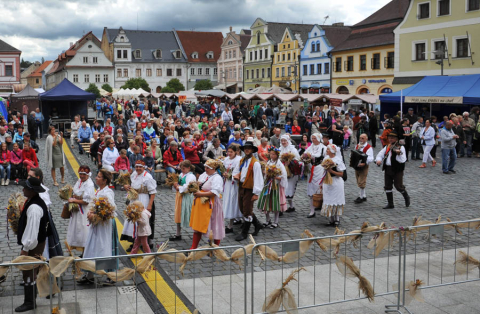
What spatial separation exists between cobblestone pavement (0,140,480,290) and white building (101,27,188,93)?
266 feet

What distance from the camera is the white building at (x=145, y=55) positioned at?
96.2 m

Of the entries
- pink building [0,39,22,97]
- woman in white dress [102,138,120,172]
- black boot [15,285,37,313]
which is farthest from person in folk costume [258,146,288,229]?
pink building [0,39,22,97]

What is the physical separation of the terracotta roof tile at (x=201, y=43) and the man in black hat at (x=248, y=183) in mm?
93256

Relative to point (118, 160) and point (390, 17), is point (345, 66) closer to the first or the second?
point (390, 17)

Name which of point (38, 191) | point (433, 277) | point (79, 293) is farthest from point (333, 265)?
point (38, 191)

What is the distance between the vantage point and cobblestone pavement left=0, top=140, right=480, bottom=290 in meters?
7.84

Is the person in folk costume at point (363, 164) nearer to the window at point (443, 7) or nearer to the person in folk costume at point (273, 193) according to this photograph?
the person in folk costume at point (273, 193)

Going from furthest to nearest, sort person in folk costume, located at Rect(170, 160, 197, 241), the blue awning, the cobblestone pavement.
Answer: the blue awning
person in folk costume, located at Rect(170, 160, 197, 241)
the cobblestone pavement

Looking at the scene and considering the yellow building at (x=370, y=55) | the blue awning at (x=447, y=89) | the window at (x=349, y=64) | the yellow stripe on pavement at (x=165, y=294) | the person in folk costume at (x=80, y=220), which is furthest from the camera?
the window at (x=349, y=64)

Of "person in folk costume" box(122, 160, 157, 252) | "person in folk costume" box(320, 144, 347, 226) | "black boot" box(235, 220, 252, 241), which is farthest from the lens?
"person in folk costume" box(320, 144, 347, 226)

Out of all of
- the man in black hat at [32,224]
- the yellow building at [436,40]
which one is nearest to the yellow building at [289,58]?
the yellow building at [436,40]

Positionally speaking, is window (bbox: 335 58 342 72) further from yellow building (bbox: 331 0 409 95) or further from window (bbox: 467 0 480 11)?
window (bbox: 467 0 480 11)

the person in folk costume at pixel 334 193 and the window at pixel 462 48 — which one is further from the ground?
the window at pixel 462 48

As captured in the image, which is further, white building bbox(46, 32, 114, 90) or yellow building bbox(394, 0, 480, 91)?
white building bbox(46, 32, 114, 90)
